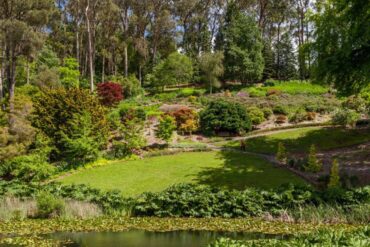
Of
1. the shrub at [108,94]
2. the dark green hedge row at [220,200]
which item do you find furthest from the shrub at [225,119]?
the dark green hedge row at [220,200]

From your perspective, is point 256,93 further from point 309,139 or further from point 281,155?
point 281,155

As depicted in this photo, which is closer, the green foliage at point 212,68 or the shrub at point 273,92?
the shrub at point 273,92

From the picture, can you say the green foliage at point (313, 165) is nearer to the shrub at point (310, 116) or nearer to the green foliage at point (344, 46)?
the green foliage at point (344, 46)

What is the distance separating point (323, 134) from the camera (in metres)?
31.6

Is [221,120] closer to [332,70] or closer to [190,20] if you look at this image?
[332,70]

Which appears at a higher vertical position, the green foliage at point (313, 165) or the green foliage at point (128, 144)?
the green foliage at point (128, 144)

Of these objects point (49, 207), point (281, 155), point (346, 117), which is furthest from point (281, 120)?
point (49, 207)

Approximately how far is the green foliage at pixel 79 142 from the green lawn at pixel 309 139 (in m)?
10.2

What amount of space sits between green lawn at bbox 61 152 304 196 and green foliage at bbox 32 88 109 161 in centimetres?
260

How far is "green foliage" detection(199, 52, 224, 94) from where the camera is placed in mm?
53312

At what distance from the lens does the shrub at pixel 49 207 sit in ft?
58.1

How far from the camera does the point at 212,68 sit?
175 feet

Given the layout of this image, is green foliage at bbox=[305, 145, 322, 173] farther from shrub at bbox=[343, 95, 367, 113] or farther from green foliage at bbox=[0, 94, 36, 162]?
green foliage at bbox=[0, 94, 36, 162]

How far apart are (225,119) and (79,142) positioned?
12.3 m
